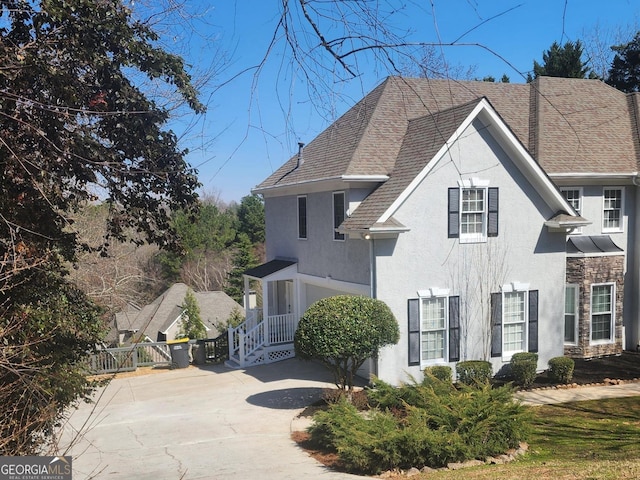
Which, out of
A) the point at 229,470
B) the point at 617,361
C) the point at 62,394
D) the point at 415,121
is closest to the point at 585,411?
the point at 617,361

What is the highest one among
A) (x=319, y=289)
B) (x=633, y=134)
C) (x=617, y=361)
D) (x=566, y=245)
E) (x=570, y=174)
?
(x=633, y=134)

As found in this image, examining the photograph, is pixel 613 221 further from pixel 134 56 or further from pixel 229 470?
pixel 134 56

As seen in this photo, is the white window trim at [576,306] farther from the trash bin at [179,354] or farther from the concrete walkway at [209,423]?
the trash bin at [179,354]

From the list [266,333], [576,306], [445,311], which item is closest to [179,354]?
[266,333]

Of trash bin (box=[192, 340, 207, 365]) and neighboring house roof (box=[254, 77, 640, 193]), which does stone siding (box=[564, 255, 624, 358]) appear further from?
trash bin (box=[192, 340, 207, 365])

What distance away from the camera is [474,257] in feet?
54.5

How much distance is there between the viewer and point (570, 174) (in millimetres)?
18594

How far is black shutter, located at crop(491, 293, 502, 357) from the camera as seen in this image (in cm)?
1678

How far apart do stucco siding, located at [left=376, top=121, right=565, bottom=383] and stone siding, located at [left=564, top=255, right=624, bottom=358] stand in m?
1.14

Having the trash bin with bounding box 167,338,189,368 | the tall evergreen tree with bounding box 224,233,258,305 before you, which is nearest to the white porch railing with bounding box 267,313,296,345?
the trash bin with bounding box 167,338,189,368

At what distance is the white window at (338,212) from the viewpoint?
58.0 ft

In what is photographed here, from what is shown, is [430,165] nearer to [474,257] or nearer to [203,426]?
[474,257]

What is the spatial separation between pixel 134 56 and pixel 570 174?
15.7 metres

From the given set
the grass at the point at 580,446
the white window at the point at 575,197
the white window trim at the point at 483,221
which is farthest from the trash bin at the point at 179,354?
the white window at the point at 575,197
